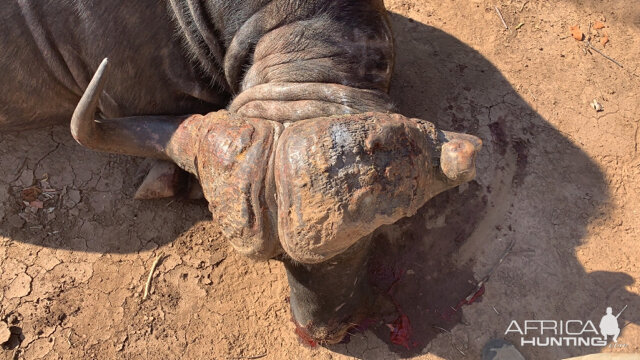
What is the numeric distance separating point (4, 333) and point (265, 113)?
2434mm

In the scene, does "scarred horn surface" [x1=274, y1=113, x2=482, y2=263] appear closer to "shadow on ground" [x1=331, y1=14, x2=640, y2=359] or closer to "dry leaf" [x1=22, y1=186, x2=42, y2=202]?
"shadow on ground" [x1=331, y1=14, x2=640, y2=359]

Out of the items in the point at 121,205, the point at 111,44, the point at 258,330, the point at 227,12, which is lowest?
the point at 258,330

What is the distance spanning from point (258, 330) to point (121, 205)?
4.38 feet

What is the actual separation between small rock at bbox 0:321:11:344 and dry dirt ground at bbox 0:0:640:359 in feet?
0.10

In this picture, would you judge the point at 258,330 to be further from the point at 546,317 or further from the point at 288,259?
the point at 546,317

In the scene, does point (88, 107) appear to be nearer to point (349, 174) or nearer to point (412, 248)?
point (349, 174)

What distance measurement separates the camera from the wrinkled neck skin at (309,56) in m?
2.30

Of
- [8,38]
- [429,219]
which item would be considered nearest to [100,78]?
[8,38]

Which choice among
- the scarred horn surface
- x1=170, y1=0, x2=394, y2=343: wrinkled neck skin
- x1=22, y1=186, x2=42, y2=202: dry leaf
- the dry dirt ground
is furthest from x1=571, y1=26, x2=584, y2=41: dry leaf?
x1=22, y1=186, x2=42, y2=202: dry leaf

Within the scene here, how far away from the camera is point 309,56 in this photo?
2.45m

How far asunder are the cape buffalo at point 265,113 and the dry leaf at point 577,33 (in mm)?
2381

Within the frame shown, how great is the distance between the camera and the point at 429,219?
3521 millimetres

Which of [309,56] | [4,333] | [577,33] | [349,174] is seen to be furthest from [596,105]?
[4,333]

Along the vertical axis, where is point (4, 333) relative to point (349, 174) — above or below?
below
